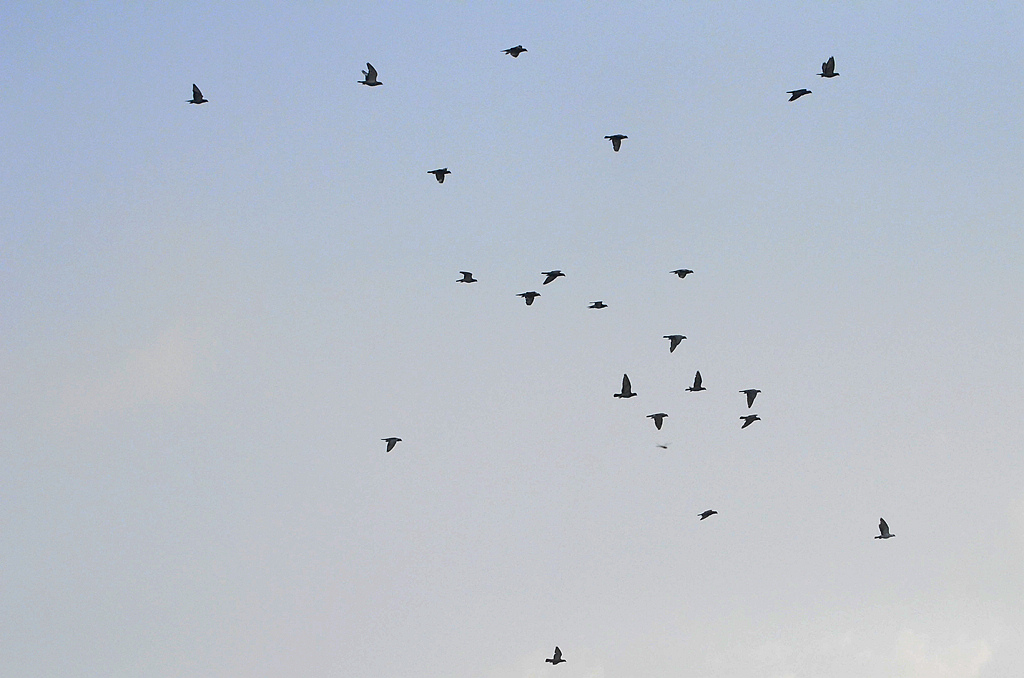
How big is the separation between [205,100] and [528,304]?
118 ft

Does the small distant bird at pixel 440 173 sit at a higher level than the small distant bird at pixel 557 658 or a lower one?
higher

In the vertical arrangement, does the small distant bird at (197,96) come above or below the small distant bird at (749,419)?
above

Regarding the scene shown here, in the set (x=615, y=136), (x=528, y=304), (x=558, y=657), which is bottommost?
(x=558, y=657)

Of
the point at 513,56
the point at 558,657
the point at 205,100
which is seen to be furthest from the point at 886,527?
the point at 205,100

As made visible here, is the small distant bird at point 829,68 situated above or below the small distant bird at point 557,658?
above

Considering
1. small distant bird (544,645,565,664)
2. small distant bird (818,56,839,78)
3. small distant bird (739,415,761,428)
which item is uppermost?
small distant bird (818,56,839,78)

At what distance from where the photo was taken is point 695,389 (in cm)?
15238

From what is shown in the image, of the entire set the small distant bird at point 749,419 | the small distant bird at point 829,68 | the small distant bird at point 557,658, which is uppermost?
the small distant bird at point 829,68

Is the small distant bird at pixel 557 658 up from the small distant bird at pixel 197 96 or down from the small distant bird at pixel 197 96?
down

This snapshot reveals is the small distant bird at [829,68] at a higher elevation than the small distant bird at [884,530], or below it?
higher

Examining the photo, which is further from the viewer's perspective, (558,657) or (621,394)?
(558,657)

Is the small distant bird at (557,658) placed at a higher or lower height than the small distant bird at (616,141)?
lower

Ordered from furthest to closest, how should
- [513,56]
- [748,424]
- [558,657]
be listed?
[558,657], [748,424], [513,56]

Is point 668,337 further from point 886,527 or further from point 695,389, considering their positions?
point 886,527
